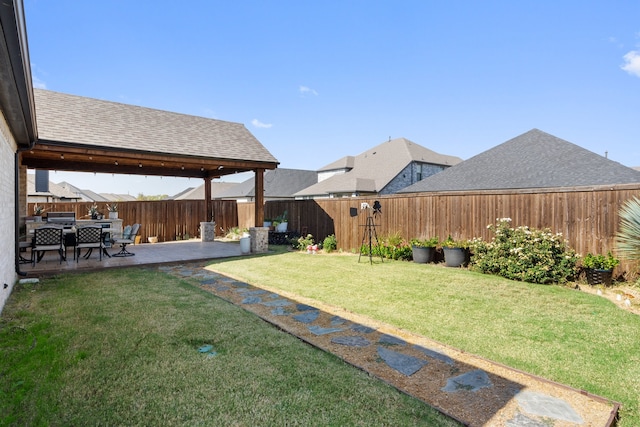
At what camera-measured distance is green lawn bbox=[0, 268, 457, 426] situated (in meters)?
2.42

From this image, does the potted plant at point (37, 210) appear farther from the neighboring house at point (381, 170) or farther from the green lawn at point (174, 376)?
the neighboring house at point (381, 170)

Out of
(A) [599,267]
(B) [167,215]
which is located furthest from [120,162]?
(A) [599,267]

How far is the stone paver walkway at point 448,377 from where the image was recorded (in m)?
2.56

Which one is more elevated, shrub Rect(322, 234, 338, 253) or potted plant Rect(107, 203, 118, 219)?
potted plant Rect(107, 203, 118, 219)

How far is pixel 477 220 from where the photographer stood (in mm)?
8938

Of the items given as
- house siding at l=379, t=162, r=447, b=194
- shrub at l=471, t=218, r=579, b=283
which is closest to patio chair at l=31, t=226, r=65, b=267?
shrub at l=471, t=218, r=579, b=283

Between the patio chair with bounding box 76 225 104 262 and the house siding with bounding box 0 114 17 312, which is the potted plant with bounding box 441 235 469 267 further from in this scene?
the patio chair with bounding box 76 225 104 262

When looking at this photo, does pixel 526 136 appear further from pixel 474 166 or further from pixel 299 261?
pixel 299 261

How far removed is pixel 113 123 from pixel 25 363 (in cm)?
894

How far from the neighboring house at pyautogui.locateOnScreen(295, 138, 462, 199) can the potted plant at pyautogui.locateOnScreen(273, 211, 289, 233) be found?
1016cm

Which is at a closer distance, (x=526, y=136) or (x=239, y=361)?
(x=239, y=361)

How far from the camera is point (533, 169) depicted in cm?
1382

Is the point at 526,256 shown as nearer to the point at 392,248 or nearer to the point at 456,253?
the point at 456,253

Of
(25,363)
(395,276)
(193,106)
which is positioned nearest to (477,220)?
(395,276)
